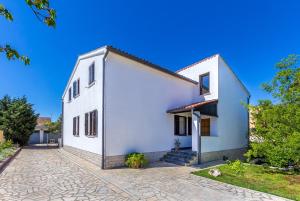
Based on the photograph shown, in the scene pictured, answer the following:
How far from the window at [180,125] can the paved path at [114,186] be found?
509 centimetres

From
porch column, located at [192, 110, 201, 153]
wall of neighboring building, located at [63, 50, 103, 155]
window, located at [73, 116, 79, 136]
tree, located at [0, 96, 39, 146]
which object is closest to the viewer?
wall of neighboring building, located at [63, 50, 103, 155]

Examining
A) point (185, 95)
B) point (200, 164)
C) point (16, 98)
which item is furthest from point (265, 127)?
point (16, 98)

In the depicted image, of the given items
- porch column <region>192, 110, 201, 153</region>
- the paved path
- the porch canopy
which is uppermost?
the porch canopy

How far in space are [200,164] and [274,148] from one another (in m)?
3.99

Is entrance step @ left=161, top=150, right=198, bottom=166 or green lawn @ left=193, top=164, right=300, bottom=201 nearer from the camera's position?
green lawn @ left=193, top=164, right=300, bottom=201

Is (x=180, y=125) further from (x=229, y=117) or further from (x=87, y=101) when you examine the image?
(x=87, y=101)

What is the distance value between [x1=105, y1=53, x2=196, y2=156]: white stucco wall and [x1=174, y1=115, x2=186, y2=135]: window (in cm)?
62

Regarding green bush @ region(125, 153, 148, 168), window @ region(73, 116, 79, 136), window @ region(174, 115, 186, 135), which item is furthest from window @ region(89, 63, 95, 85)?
window @ region(174, 115, 186, 135)

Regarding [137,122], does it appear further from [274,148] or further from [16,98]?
[16,98]

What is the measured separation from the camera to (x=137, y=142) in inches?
505

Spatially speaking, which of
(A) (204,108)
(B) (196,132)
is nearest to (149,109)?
(B) (196,132)

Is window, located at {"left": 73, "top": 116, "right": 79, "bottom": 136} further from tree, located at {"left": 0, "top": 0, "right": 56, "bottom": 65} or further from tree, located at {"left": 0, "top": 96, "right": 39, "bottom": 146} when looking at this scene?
tree, located at {"left": 0, "top": 0, "right": 56, "bottom": 65}

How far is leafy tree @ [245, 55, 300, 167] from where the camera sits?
35.9 feet

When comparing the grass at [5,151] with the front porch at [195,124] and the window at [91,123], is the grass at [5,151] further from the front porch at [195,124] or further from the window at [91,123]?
the front porch at [195,124]
